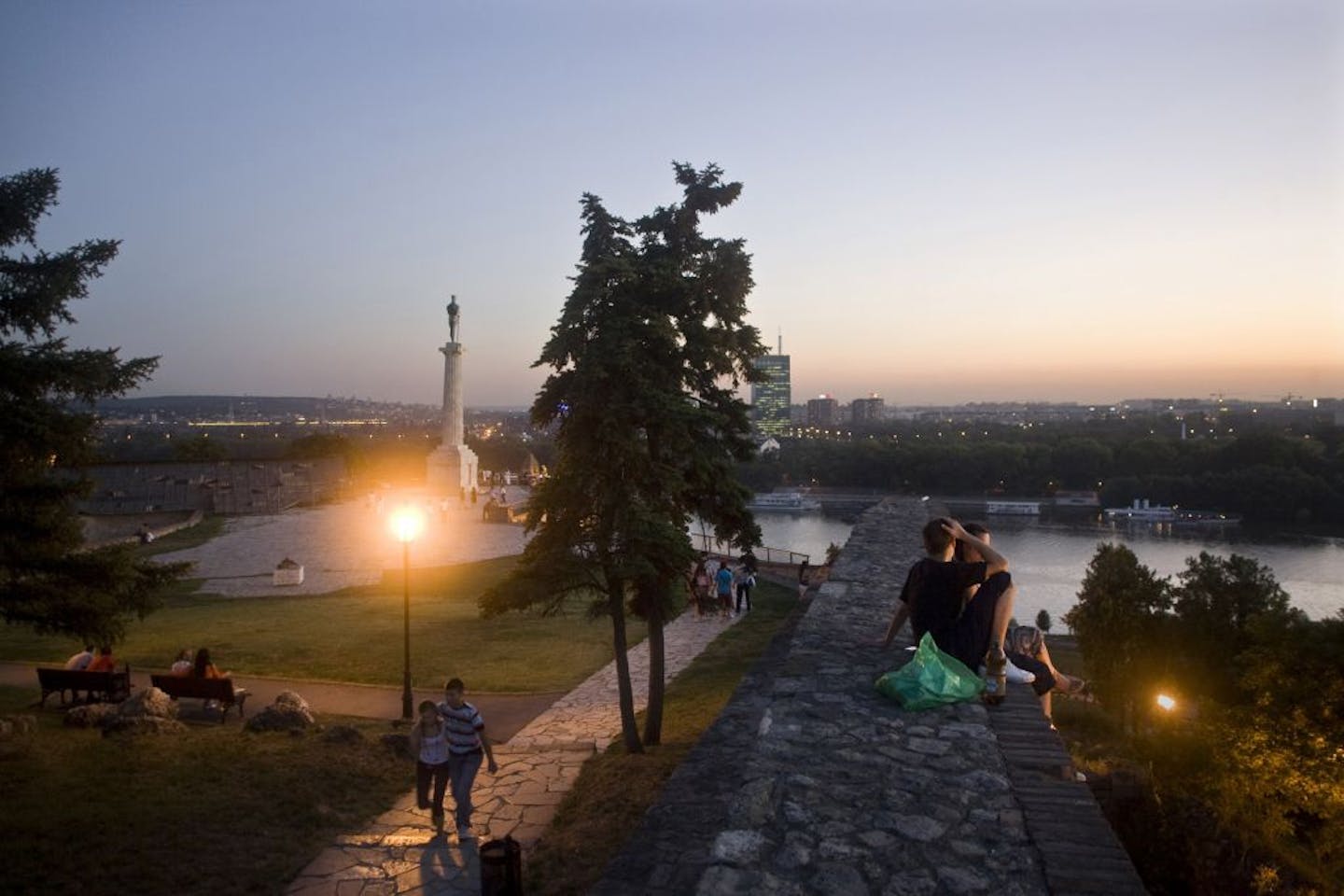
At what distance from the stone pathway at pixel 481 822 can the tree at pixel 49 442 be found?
→ 152 inches

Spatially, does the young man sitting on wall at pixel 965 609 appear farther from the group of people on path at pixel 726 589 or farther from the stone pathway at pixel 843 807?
the group of people on path at pixel 726 589

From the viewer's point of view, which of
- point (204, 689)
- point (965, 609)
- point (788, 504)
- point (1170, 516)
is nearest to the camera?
point (965, 609)

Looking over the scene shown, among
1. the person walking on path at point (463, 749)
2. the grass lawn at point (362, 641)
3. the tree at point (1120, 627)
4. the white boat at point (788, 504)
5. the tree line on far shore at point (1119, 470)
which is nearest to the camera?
the person walking on path at point (463, 749)

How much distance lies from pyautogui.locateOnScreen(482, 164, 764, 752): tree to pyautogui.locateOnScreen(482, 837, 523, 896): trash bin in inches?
115

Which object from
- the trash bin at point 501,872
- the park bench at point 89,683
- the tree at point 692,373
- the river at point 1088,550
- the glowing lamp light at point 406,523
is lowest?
the river at point 1088,550

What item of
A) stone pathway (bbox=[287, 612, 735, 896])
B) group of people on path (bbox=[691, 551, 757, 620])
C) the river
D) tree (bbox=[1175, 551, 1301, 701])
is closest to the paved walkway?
group of people on path (bbox=[691, 551, 757, 620])

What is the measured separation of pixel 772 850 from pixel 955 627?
95.4 inches

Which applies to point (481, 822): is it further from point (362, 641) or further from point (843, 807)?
point (362, 641)

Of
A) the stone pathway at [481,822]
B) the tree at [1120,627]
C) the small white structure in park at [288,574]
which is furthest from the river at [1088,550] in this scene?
the stone pathway at [481,822]

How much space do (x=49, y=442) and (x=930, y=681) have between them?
27.4ft

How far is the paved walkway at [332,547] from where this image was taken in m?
23.8

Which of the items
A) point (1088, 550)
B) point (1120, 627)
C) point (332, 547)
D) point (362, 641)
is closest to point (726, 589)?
point (362, 641)

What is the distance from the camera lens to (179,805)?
A: 26.0 ft

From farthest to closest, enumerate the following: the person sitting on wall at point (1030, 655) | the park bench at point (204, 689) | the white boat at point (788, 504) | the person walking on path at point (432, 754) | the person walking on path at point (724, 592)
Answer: the white boat at point (788, 504), the person walking on path at point (724, 592), the park bench at point (204, 689), the person walking on path at point (432, 754), the person sitting on wall at point (1030, 655)
